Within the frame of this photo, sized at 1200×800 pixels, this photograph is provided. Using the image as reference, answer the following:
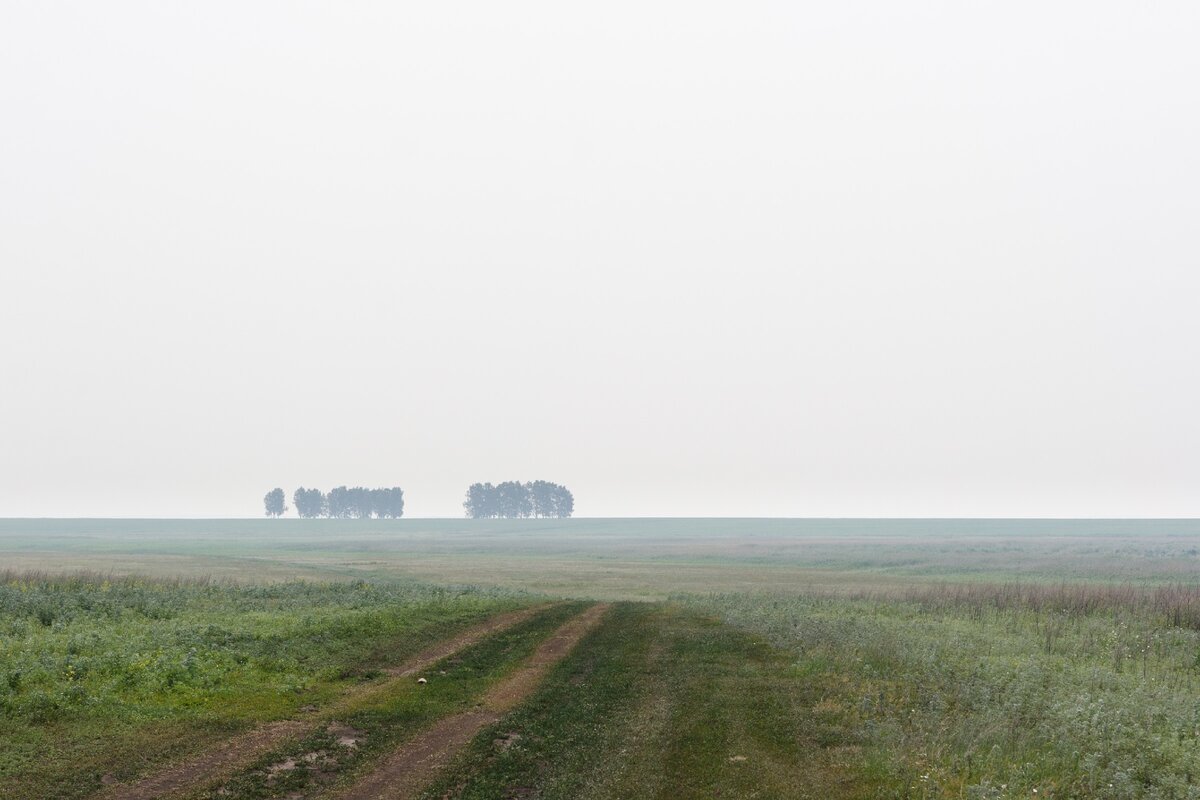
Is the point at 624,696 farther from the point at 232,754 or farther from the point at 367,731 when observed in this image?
the point at 232,754

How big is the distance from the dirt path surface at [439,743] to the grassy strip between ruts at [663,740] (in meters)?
0.44

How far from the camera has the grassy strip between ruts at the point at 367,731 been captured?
14352mm

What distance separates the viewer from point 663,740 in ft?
58.2

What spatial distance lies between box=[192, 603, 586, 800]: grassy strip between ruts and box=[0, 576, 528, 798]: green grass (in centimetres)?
190

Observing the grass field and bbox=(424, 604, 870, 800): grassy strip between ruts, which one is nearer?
bbox=(424, 604, 870, 800): grassy strip between ruts

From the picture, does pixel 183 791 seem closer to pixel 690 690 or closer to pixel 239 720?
pixel 239 720

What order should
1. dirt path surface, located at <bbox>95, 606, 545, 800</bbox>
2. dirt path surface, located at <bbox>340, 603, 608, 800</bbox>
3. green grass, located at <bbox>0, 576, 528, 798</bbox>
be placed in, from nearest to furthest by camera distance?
dirt path surface, located at <bbox>95, 606, 545, 800</bbox> → dirt path surface, located at <bbox>340, 603, 608, 800</bbox> → green grass, located at <bbox>0, 576, 528, 798</bbox>

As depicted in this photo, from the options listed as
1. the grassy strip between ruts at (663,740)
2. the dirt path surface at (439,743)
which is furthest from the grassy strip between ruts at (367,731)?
the grassy strip between ruts at (663,740)

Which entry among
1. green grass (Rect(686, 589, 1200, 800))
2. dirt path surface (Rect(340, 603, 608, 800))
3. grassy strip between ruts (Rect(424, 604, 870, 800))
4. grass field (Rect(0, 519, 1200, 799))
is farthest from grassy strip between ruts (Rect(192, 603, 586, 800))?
green grass (Rect(686, 589, 1200, 800))

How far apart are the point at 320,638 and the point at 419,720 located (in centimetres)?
1050

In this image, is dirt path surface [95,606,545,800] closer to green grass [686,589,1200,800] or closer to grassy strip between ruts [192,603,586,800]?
grassy strip between ruts [192,603,586,800]

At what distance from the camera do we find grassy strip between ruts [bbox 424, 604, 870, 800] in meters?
14.8

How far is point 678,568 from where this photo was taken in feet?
312

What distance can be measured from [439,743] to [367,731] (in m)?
1.99
